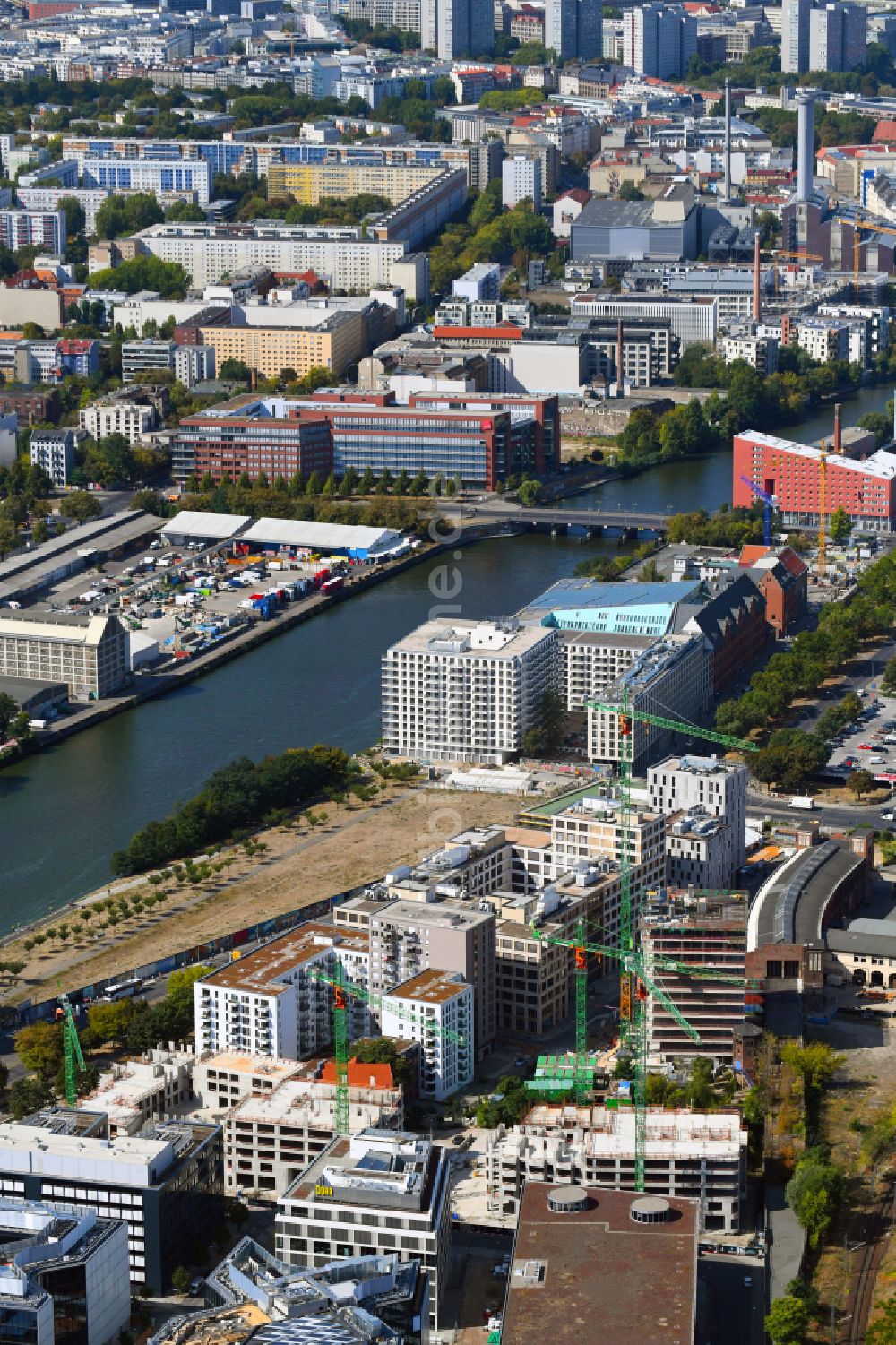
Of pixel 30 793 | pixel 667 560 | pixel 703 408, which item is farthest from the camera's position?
pixel 703 408

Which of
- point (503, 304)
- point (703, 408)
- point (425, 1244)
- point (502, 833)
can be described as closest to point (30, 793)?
point (502, 833)

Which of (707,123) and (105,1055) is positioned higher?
(707,123)

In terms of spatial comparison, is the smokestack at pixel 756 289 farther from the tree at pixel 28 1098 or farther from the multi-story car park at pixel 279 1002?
the tree at pixel 28 1098

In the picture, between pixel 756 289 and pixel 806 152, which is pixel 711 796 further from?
pixel 806 152

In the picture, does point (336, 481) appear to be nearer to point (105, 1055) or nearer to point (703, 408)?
point (703, 408)

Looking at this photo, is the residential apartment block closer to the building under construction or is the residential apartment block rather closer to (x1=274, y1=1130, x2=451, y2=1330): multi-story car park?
the building under construction

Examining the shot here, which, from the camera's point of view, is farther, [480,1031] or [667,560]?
[667,560]
